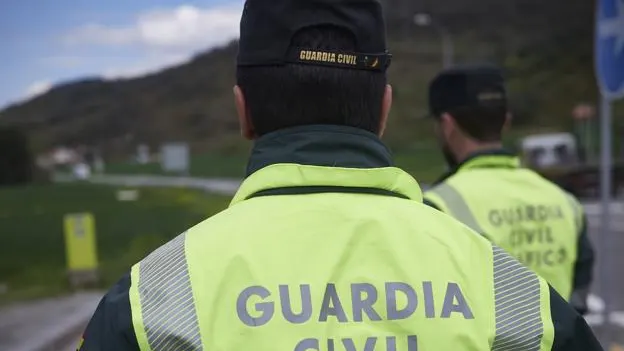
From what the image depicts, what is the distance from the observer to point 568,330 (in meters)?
1.21

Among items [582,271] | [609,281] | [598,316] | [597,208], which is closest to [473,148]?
[582,271]

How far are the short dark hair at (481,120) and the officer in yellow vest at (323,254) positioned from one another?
4.76 feet

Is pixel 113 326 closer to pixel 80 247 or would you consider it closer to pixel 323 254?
pixel 323 254

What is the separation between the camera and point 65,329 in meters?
7.16

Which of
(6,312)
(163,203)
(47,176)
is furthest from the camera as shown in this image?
(163,203)

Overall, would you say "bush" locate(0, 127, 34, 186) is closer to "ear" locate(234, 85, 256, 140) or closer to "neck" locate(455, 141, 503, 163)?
"neck" locate(455, 141, 503, 163)

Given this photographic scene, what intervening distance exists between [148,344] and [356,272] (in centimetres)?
33

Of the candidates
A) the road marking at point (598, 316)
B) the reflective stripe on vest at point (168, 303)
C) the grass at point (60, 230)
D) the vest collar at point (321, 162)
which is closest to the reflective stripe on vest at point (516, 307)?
the vest collar at point (321, 162)

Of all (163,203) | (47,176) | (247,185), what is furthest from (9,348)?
(163,203)

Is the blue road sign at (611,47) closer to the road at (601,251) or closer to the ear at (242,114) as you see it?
the road at (601,251)

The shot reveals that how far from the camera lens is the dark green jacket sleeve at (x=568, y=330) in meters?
1.20

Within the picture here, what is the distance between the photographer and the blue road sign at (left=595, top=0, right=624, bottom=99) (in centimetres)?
453

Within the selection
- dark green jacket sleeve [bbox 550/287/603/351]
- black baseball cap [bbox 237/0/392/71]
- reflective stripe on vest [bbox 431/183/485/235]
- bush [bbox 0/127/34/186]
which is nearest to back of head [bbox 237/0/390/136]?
black baseball cap [bbox 237/0/392/71]

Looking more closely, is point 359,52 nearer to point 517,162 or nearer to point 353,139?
point 353,139
